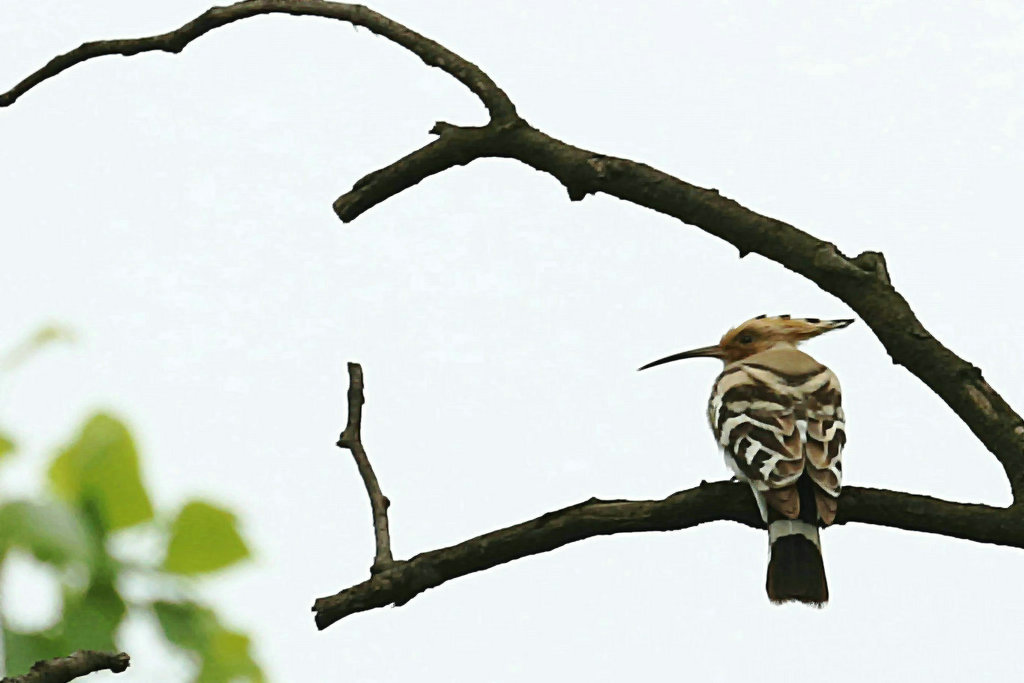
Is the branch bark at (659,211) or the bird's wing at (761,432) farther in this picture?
the bird's wing at (761,432)

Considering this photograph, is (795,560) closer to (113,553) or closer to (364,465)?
(364,465)

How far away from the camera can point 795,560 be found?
1684 mm

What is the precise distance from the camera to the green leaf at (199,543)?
1.11 meters

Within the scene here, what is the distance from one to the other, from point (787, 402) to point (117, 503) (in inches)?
42.5

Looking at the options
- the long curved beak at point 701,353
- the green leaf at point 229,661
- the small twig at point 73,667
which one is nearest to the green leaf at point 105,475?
the green leaf at point 229,661

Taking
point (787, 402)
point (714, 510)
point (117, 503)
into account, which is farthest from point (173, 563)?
point (787, 402)

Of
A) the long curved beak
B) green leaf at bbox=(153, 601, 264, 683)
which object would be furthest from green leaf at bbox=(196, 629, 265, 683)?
→ the long curved beak

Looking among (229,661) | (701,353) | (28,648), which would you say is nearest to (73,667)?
(28,648)

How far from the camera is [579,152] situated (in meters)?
1.44

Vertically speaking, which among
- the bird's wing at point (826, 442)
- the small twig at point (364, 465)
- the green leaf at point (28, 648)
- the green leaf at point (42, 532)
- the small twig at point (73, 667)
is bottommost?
the small twig at point (73, 667)

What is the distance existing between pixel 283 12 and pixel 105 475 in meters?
0.61

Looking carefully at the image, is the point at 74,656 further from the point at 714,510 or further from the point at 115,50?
the point at 115,50

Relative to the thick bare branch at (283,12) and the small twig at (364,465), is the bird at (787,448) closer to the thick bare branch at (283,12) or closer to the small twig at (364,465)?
the small twig at (364,465)

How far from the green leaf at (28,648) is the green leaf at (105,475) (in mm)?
124
